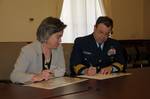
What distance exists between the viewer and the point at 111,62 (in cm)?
335

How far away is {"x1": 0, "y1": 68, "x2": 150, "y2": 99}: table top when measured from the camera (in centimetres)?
196

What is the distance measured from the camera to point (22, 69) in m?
2.61

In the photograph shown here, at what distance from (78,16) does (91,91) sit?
4142 millimetres

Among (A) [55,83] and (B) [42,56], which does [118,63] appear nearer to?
(B) [42,56]

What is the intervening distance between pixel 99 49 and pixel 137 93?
4.22 ft

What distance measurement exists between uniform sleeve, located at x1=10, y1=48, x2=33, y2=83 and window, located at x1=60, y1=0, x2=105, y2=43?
10.5 ft

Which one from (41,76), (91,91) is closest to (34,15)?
(41,76)

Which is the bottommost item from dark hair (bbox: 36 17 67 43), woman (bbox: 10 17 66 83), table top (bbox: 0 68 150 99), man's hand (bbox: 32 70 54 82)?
table top (bbox: 0 68 150 99)

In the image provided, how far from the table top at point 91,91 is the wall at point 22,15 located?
3.01 metres

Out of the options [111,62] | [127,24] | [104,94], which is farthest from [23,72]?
[127,24]

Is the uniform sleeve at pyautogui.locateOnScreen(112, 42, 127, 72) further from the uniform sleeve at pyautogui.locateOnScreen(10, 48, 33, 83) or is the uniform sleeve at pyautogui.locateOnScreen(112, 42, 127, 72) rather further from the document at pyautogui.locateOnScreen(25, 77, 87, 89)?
the uniform sleeve at pyautogui.locateOnScreen(10, 48, 33, 83)

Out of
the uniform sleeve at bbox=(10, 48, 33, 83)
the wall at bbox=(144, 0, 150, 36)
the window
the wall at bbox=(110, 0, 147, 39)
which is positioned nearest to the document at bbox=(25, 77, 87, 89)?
the uniform sleeve at bbox=(10, 48, 33, 83)

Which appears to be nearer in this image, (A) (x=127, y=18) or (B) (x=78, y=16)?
(B) (x=78, y=16)

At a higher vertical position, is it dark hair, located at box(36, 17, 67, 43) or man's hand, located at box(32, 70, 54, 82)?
dark hair, located at box(36, 17, 67, 43)
